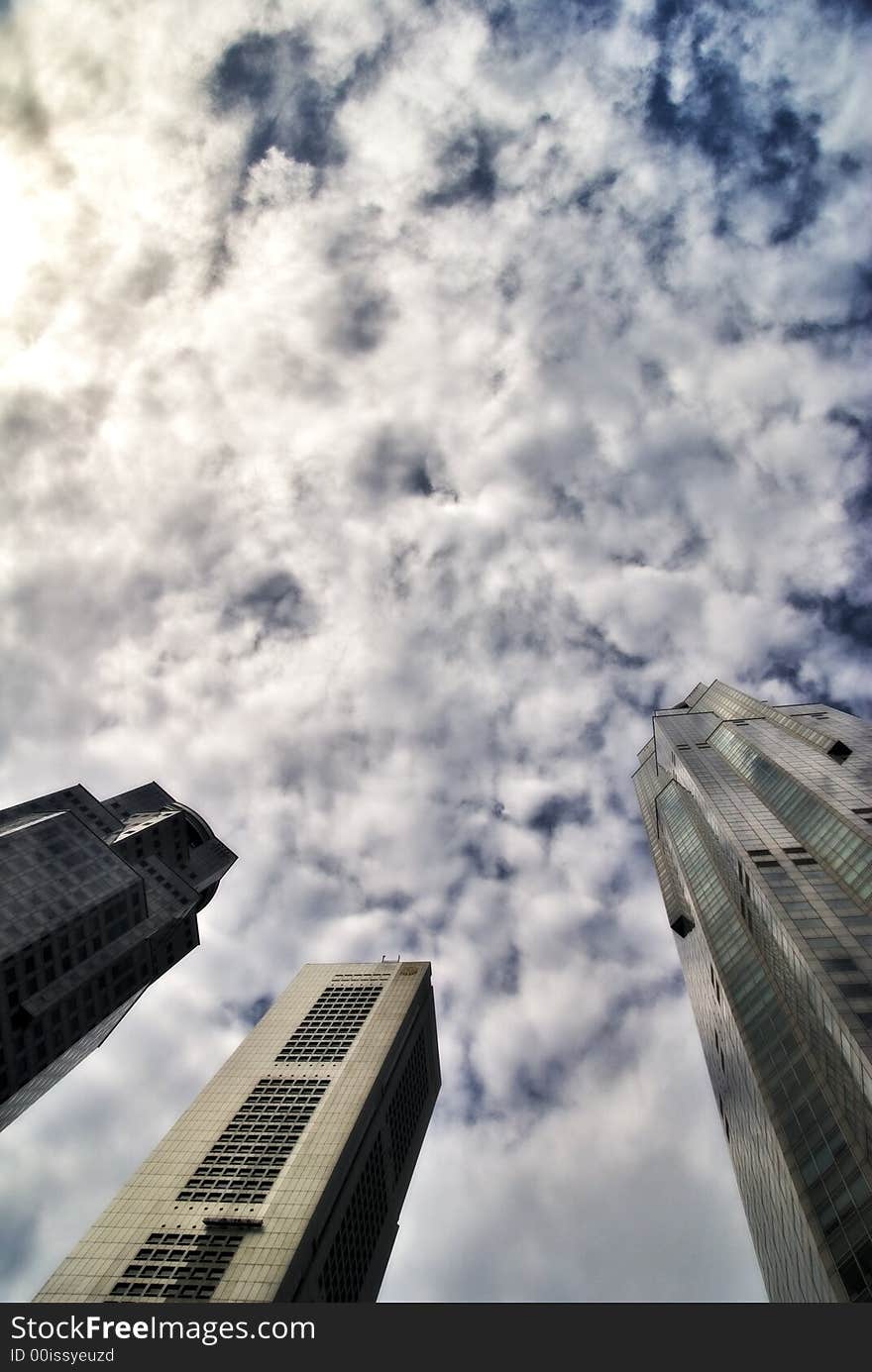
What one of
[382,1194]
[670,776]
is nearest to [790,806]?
[670,776]

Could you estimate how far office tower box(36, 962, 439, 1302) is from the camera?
91375 millimetres

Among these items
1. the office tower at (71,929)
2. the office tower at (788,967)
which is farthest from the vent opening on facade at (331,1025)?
the office tower at (788,967)

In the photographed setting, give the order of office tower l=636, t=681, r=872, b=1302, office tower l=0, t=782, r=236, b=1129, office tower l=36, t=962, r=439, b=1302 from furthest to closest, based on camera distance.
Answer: office tower l=36, t=962, r=439, b=1302 → office tower l=0, t=782, r=236, b=1129 → office tower l=636, t=681, r=872, b=1302

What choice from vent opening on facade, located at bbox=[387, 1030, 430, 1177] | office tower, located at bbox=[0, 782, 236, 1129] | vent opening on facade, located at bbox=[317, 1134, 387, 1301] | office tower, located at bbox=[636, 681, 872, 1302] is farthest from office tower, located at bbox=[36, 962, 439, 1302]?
office tower, located at bbox=[636, 681, 872, 1302]

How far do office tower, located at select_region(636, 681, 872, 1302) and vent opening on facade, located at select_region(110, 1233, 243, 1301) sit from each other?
70.2m

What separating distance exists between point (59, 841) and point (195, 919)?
40.4m

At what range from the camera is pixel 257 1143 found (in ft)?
390

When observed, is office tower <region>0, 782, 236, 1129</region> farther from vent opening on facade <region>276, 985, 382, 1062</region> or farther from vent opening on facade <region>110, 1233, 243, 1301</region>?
vent opening on facade <region>276, 985, 382, 1062</region>

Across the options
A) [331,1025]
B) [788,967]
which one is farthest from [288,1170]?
[788,967]

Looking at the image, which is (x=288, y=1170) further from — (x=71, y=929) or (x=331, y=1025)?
(x=71, y=929)

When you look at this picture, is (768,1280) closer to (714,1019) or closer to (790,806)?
(714,1019)

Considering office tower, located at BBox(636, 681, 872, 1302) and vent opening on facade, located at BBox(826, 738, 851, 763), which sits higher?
vent opening on facade, located at BBox(826, 738, 851, 763)

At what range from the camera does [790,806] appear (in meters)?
105

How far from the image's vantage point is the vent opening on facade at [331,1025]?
484 ft
